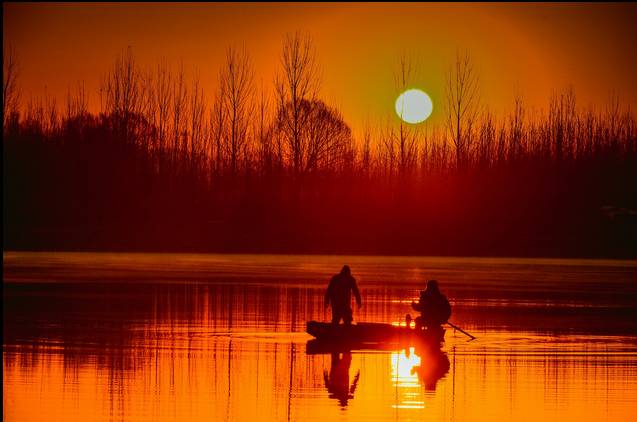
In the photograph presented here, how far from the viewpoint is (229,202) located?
3255 inches

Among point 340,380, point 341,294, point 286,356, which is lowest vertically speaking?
point 340,380

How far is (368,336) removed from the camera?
26.0 m

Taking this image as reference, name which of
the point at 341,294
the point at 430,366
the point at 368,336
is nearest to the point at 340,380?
the point at 430,366

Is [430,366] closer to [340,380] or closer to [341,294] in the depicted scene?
[340,380]

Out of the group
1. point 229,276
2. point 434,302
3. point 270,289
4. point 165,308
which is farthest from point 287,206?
point 434,302

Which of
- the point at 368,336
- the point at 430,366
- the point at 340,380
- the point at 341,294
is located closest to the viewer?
the point at 340,380

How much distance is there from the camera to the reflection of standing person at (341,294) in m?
26.4

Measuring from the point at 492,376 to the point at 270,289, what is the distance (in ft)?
71.5

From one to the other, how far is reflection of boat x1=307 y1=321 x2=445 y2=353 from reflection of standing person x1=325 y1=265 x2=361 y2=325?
345 millimetres

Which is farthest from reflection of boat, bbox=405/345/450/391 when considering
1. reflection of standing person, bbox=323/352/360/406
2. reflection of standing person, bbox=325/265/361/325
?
reflection of standing person, bbox=325/265/361/325

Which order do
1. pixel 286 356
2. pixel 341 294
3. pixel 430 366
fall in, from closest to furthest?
pixel 430 366 < pixel 286 356 < pixel 341 294

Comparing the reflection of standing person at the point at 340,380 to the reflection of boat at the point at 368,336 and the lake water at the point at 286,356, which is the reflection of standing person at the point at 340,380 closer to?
the lake water at the point at 286,356

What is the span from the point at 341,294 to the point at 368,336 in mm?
1116

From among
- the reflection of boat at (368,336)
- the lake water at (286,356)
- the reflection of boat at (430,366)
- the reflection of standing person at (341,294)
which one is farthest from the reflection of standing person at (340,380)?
the reflection of standing person at (341,294)
